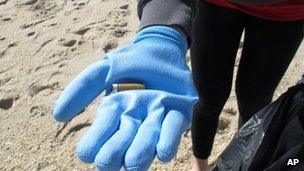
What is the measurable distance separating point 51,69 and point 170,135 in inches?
60.1

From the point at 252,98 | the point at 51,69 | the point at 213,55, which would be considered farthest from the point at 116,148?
the point at 51,69

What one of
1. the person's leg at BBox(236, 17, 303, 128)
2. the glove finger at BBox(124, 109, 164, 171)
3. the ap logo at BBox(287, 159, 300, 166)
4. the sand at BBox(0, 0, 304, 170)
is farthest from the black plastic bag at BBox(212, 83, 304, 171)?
the sand at BBox(0, 0, 304, 170)

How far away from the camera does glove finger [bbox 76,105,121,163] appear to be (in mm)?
693

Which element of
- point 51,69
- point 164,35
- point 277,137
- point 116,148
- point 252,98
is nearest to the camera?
point 116,148

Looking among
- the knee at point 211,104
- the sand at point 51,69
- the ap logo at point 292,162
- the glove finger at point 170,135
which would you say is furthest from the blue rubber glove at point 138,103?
the sand at point 51,69

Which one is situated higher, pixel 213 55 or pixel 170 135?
pixel 170 135

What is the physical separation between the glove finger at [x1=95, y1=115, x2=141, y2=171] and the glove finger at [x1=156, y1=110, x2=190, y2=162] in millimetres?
46

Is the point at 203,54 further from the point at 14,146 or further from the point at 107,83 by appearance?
the point at 14,146

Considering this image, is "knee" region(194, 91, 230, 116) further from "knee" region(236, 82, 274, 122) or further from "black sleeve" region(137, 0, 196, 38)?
"black sleeve" region(137, 0, 196, 38)

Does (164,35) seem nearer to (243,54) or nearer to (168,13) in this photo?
(168,13)

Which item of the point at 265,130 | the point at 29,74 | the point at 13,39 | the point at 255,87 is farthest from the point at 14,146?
the point at 265,130

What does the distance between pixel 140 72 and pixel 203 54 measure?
0.41 metres

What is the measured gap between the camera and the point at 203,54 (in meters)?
1.16

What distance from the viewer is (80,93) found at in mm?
747
